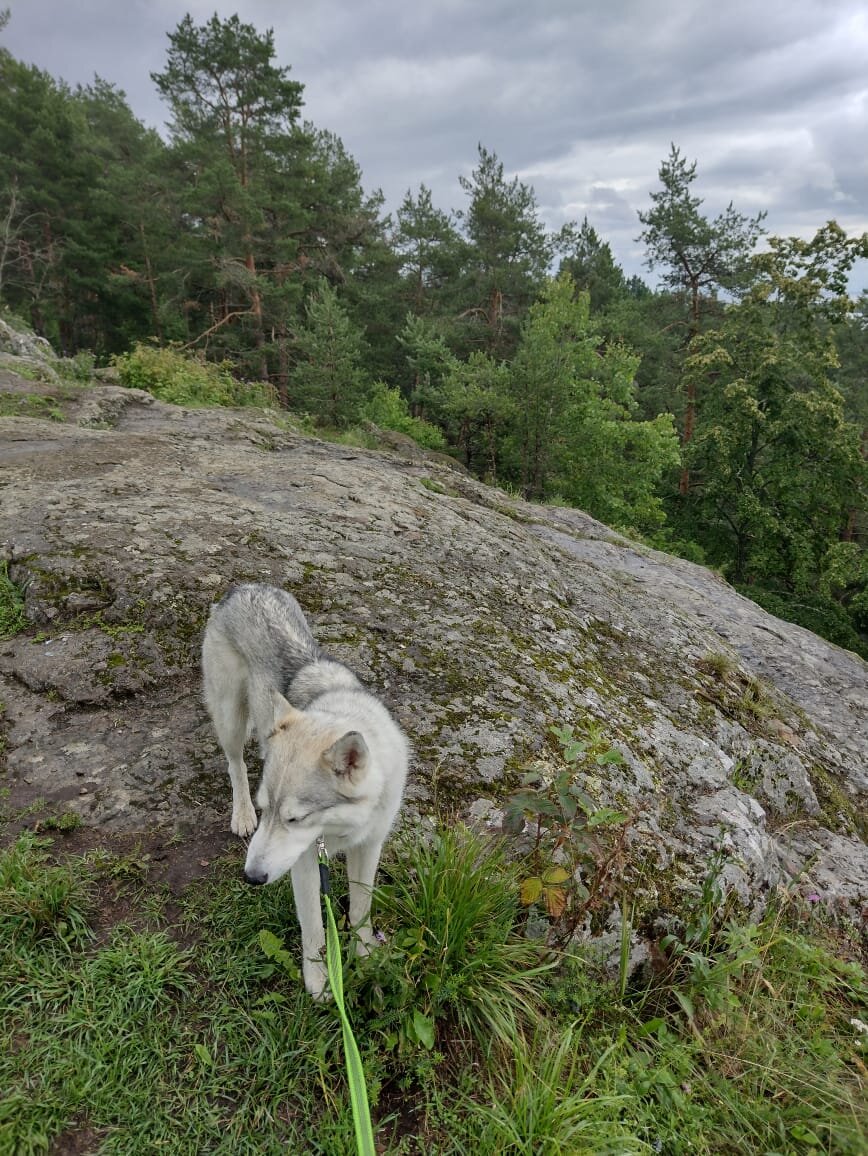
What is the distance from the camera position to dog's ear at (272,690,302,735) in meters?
2.00

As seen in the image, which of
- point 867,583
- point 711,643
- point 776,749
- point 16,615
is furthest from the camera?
point 867,583

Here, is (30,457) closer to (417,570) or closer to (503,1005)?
(417,570)

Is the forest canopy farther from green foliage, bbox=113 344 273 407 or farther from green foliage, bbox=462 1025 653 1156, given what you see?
green foliage, bbox=462 1025 653 1156

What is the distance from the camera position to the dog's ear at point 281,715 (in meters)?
2.00

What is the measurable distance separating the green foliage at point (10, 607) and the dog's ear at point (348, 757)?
8.79ft

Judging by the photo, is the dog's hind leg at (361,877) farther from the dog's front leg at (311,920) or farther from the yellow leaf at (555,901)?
the yellow leaf at (555,901)

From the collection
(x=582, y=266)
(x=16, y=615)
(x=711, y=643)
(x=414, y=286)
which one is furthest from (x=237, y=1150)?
(x=582, y=266)

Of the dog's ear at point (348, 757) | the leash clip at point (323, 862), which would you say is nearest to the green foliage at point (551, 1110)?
the leash clip at point (323, 862)

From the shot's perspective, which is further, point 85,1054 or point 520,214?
point 520,214

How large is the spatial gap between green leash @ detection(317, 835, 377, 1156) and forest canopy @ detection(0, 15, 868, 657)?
14.8 m

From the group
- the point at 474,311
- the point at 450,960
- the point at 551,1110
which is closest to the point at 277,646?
the point at 450,960

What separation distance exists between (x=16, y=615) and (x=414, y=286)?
93.3 feet

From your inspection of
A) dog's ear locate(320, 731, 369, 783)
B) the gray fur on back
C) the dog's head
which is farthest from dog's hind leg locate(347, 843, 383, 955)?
the gray fur on back

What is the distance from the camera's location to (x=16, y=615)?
350 centimetres
